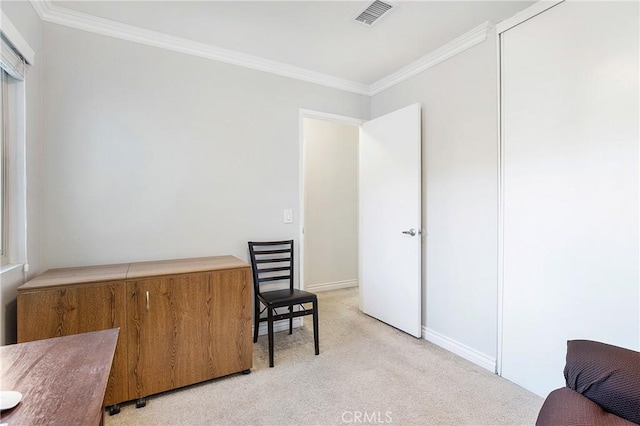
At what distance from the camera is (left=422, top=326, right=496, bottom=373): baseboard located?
2.33 metres

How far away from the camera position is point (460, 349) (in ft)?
8.35

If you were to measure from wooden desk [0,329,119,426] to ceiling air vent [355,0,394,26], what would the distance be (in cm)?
232

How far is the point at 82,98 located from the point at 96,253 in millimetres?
1115

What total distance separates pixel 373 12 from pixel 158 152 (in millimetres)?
1898

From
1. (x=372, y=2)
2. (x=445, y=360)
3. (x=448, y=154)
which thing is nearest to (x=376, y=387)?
(x=445, y=360)

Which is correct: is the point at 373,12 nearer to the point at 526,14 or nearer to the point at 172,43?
the point at 526,14

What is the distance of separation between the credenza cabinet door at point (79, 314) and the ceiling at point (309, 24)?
1.84 meters

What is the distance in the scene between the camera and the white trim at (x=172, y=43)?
7.06ft

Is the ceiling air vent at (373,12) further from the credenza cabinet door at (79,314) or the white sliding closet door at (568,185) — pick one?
the credenza cabinet door at (79,314)

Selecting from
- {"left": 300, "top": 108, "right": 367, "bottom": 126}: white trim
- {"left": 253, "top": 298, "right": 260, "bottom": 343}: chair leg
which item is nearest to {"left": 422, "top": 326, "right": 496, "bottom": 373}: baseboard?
{"left": 253, "top": 298, "right": 260, "bottom": 343}: chair leg

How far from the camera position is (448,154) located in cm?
265

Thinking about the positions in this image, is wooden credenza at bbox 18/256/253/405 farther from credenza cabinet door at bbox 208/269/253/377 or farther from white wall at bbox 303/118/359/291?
white wall at bbox 303/118/359/291

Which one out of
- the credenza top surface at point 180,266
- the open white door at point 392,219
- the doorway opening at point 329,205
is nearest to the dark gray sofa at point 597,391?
the open white door at point 392,219

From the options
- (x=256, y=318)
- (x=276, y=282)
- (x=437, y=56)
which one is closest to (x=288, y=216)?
(x=276, y=282)
